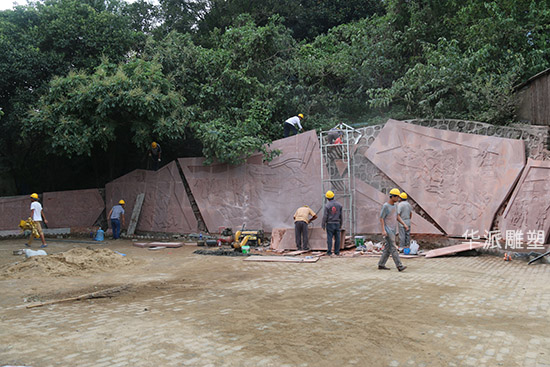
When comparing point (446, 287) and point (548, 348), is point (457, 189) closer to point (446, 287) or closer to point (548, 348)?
point (446, 287)

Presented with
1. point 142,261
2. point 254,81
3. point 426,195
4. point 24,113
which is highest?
point 254,81

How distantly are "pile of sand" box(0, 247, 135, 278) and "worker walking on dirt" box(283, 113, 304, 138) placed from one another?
23.6ft

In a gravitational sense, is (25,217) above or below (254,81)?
below

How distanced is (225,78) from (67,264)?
32.5 feet

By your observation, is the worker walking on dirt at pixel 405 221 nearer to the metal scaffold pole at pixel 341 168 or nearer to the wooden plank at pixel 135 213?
the metal scaffold pole at pixel 341 168

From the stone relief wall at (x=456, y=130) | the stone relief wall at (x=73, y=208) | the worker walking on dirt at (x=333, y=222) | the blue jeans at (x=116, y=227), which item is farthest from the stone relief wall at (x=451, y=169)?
the stone relief wall at (x=73, y=208)

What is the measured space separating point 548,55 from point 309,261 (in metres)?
10.7

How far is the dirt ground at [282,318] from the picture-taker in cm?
393

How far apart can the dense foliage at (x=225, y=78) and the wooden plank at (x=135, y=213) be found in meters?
2.09

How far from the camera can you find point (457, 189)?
11.9 meters

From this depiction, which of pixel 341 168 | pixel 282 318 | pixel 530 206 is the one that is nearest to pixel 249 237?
pixel 341 168

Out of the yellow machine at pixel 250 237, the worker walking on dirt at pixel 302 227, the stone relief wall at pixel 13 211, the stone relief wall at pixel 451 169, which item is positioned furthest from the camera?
the stone relief wall at pixel 13 211

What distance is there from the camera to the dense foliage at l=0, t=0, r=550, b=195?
1408 centimetres

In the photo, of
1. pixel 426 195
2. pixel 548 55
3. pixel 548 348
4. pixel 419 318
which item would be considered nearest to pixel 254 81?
pixel 426 195
